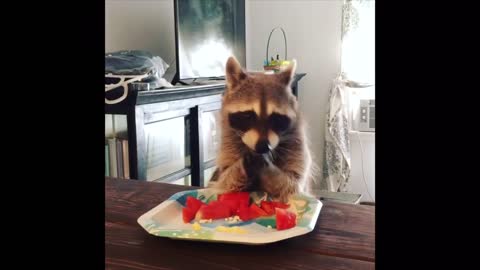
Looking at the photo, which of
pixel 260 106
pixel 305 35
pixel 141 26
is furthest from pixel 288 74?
pixel 305 35

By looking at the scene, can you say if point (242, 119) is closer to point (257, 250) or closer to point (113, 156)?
point (257, 250)

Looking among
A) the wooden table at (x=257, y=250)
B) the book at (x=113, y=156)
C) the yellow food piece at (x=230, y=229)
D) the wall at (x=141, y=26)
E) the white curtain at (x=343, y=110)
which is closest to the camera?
the wooden table at (x=257, y=250)

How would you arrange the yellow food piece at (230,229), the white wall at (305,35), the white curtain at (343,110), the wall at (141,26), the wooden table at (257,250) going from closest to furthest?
1. the wooden table at (257,250)
2. the yellow food piece at (230,229)
3. the white curtain at (343,110)
4. the wall at (141,26)
5. the white wall at (305,35)

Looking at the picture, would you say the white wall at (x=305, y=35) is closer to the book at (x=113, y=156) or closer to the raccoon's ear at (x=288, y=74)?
the book at (x=113, y=156)

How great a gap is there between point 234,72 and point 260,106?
0.07 m

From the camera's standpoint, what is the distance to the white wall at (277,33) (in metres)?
2.26

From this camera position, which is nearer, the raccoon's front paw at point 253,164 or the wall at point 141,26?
the raccoon's front paw at point 253,164

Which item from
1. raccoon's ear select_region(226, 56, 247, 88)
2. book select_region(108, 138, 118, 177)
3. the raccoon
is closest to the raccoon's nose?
the raccoon

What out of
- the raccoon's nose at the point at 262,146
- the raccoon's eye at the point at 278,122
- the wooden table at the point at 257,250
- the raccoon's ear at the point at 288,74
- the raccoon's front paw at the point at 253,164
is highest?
the raccoon's ear at the point at 288,74

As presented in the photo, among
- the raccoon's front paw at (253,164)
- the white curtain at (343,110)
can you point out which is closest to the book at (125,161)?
the white curtain at (343,110)

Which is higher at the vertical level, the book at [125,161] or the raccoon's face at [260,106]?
the raccoon's face at [260,106]

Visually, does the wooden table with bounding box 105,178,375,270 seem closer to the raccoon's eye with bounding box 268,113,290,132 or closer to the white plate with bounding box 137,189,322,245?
the white plate with bounding box 137,189,322,245

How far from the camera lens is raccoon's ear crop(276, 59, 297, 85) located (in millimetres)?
656
